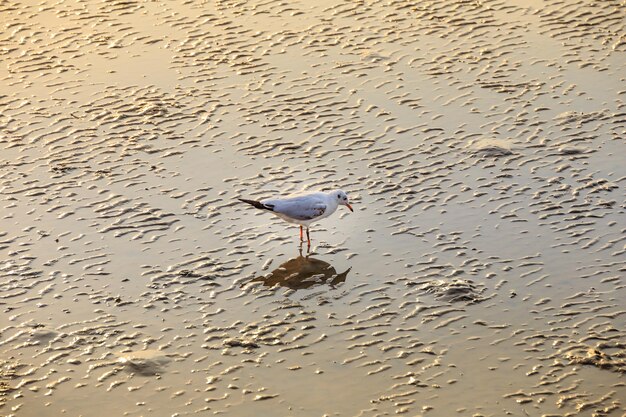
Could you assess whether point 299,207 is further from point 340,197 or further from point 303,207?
point 340,197

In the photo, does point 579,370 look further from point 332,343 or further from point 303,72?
point 303,72

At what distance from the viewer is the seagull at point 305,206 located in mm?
12938

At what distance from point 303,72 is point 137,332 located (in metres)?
6.42

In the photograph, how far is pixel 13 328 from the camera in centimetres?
1154

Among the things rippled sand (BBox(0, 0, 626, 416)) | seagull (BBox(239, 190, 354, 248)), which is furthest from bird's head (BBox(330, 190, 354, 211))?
rippled sand (BBox(0, 0, 626, 416))

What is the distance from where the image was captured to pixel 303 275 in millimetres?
12422

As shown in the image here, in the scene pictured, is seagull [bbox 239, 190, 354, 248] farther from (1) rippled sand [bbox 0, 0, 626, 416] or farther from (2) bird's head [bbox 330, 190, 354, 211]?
(1) rippled sand [bbox 0, 0, 626, 416]

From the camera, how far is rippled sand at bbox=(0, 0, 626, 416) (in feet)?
34.9

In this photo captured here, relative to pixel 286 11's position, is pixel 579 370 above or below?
below

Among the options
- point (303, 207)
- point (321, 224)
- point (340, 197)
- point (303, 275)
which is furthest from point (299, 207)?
point (303, 275)

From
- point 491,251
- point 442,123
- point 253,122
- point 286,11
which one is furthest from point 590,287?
point 286,11

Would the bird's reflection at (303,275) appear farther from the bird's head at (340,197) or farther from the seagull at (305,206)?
the bird's head at (340,197)

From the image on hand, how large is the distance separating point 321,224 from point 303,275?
4.16 ft

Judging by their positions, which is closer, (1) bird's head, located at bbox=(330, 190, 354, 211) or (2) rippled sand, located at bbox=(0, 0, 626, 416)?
(2) rippled sand, located at bbox=(0, 0, 626, 416)
